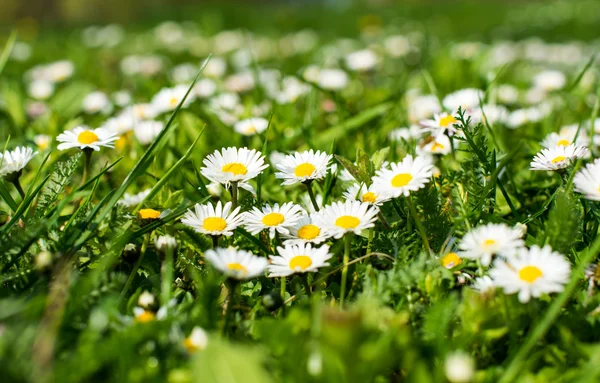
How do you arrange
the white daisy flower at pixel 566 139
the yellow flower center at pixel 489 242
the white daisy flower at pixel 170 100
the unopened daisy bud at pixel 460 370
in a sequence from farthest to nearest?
the white daisy flower at pixel 170 100
the white daisy flower at pixel 566 139
the yellow flower center at pixel 489 242
the unopened daisy bud at pixel 460 370

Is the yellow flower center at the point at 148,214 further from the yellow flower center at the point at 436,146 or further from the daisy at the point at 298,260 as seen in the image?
the yellow flower center at the point at 436,146

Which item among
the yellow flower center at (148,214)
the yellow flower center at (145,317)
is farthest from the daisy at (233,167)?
the yellow flower center at (145,317)

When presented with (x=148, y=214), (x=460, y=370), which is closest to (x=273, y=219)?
(x=148, y=214)

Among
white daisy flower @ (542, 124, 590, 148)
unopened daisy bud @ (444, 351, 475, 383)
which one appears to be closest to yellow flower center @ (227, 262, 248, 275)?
unopened daisy bud @ (444, 351, 475, 383)

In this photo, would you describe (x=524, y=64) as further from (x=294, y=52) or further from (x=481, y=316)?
(x=481, y=316)

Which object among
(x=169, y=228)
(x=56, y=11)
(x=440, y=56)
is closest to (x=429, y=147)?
(x=169, y=228)

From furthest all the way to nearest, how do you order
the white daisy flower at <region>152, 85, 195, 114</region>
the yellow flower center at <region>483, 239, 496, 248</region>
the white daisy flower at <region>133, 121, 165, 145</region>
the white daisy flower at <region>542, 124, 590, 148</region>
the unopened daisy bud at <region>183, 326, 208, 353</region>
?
the white daisy flower at <region>152, 85, 195, 114</region> < the white daisy flower at <region>133, 121, 165, 145</region> < the white daisy flower at <region>542, 124, 590, 148</region> < the yellow flower center at <region>483, 239, 496, 248</region> < the unopened daisy bud at <region>183, 326, 208, 353</region>

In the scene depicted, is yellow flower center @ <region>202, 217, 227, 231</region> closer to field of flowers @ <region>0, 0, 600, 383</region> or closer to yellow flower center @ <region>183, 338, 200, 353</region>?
field of flowers @ <region>0, 0, 600, 383</region>
